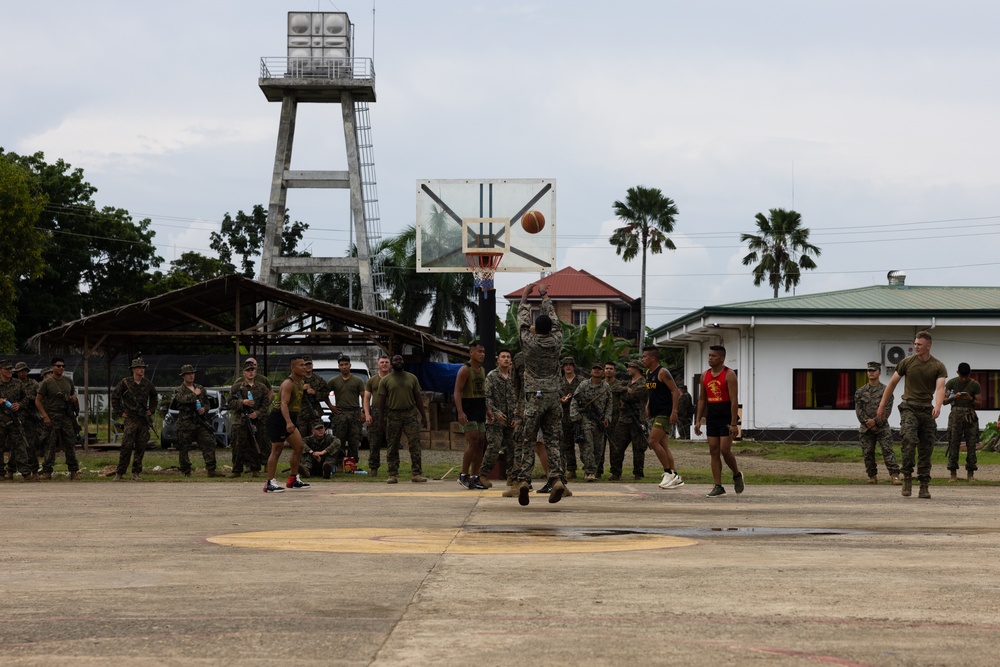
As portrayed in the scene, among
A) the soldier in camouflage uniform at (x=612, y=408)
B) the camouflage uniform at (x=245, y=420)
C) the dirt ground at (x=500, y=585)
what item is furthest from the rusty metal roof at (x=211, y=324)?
the dirt ground at (x=500, y=585)

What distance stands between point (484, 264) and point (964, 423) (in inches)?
299

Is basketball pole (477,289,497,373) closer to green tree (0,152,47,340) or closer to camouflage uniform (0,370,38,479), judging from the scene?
camouflage uniform (0,370,38,479)

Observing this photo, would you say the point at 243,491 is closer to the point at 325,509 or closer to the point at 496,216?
the point at 325,509

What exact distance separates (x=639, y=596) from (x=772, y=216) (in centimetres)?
6380

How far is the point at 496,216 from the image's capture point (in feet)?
64.9

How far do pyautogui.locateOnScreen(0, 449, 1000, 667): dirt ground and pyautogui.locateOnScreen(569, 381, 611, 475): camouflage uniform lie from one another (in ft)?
18.1

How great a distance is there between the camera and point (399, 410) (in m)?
18.3

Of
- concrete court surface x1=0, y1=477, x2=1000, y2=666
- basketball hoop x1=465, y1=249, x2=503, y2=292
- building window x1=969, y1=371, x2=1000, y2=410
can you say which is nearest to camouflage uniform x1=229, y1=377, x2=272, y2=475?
basketball hoop x1=465, y1=249, x2=503, y2=292

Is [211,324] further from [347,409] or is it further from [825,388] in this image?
[825,388]

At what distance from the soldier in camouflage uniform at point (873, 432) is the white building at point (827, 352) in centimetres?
1630

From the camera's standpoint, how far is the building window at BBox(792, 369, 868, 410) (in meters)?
35.9

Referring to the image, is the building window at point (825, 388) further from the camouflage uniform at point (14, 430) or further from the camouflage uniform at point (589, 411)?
the camouflage uniform at point (14, 430)

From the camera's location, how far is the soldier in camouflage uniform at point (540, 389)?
42.5 ft

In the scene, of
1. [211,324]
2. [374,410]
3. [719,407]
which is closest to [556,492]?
[719,407]
